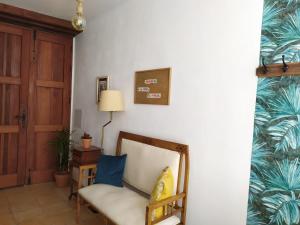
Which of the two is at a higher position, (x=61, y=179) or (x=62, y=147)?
(x=62, y=147)

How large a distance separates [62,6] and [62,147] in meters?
2.16

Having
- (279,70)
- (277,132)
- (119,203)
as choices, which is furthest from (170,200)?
(279,70)

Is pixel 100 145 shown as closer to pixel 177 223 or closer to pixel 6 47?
pixel 177 223

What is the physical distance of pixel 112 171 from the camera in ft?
8.35

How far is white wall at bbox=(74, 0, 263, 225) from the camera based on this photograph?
173 cm

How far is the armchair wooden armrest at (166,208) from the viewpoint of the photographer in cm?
173

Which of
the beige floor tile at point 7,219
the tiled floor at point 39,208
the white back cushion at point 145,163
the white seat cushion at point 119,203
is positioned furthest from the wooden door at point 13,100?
the white back cushion at point 145,163

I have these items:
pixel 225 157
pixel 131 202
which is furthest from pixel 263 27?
pixel 131 202

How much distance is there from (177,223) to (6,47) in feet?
11.3

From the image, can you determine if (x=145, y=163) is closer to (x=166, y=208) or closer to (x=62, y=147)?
(x=166, y=208)

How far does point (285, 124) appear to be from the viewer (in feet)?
5.02

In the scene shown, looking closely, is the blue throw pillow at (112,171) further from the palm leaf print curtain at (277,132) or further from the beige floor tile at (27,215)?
the palm leaf print curtain at (277,132)

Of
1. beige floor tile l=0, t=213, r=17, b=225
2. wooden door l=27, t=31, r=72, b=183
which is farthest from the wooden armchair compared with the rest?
wooden door l=27, t=31, r=72, b=183

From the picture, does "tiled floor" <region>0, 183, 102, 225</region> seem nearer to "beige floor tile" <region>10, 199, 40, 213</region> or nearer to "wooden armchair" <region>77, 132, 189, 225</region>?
"beige floor tile" <region>10, 199, 40, 213</region>
